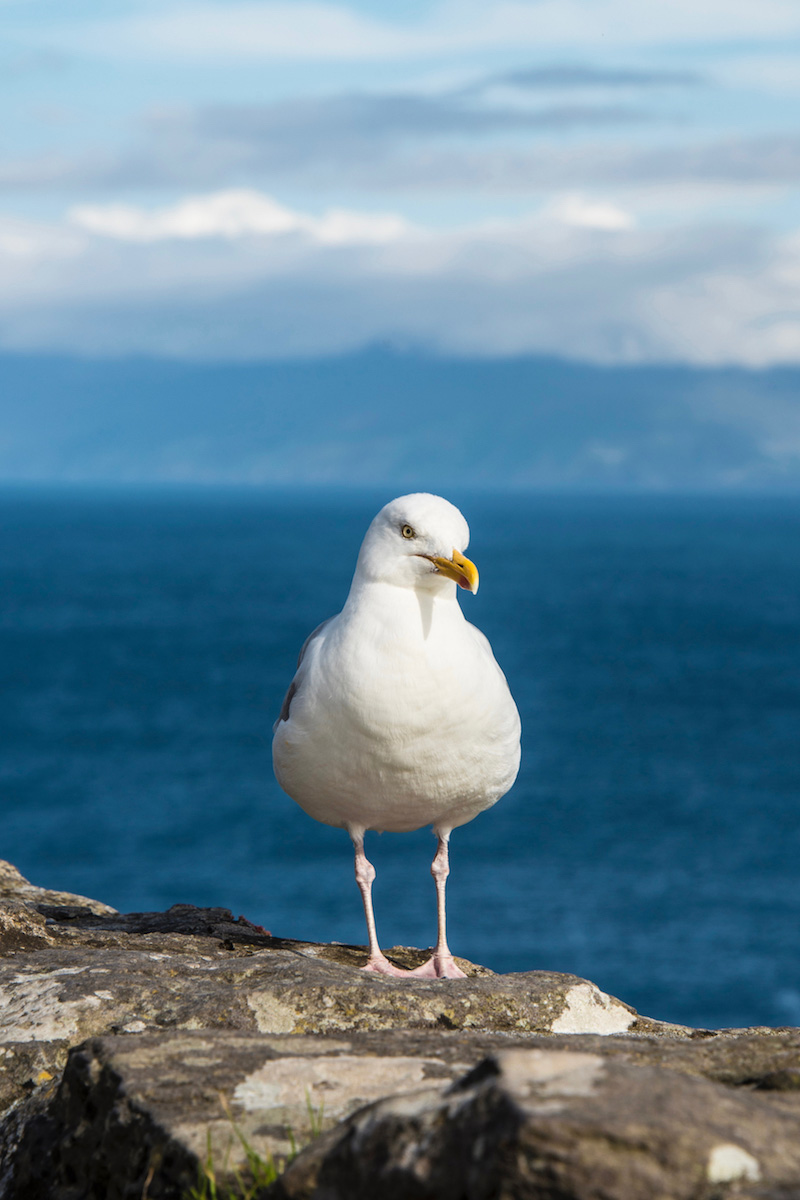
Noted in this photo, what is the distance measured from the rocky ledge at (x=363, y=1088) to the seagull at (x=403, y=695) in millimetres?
1373

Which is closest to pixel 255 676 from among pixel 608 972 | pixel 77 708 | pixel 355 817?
pixel 77 708

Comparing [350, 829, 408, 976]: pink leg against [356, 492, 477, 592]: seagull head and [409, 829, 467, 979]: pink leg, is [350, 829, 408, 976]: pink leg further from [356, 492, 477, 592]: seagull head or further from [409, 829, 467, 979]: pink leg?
[356, 492, 477, 592]: seagull head

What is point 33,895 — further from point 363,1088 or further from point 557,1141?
point 557,1141

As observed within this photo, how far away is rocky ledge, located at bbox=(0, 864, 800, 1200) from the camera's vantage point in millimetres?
3328

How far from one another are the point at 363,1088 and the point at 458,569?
4151mm

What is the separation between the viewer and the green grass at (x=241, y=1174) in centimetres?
392

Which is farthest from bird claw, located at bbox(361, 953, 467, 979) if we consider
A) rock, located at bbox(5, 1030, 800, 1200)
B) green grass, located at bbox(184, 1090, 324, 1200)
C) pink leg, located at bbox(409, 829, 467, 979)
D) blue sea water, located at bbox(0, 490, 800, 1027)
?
blue sea water, located at bbox(0, 490, 800, 1027)

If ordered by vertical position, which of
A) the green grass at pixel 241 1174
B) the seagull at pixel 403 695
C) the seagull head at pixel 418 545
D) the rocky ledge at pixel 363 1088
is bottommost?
the green grass at pixel 241 1174

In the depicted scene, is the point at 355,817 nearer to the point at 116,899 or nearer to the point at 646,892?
the point at 116,899

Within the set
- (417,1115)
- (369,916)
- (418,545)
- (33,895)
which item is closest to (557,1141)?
(417,1115)

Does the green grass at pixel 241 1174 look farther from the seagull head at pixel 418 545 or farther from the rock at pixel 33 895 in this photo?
the rock at pixel 33 895

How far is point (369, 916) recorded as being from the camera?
934 cm

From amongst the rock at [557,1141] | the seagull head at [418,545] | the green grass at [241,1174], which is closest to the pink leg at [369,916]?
the seagull head at [418,545]

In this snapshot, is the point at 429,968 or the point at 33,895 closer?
the point at 429,968
